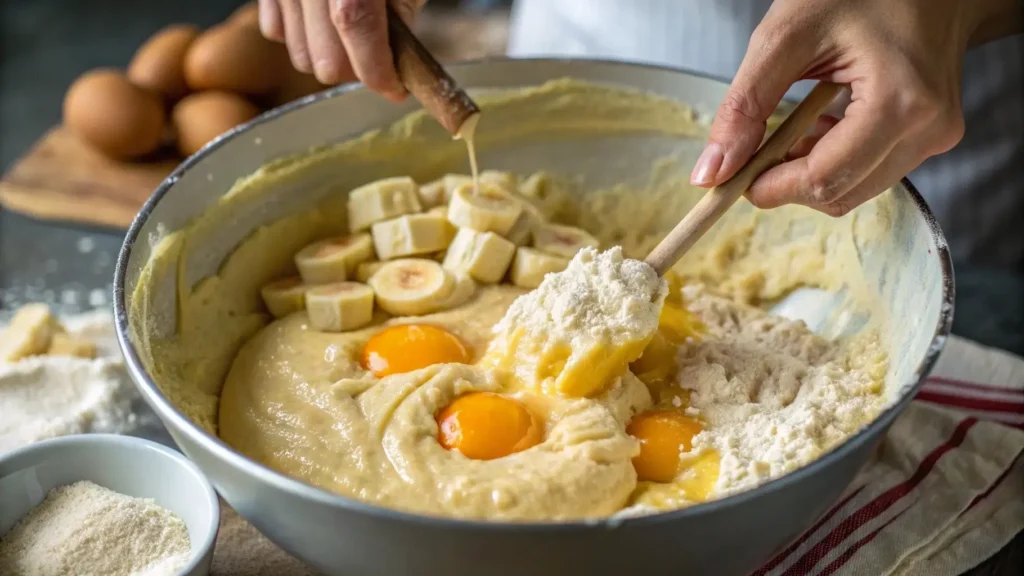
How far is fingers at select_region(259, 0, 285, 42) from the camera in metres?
2.02

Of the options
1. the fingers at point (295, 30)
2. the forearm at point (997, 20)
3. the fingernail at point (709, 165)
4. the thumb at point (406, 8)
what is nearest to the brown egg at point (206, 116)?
the fingers at point (295, 30)

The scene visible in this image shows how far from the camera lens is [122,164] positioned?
3.03 metres

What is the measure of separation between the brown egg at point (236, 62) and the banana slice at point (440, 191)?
1.03 meters

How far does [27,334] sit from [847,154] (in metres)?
1.77

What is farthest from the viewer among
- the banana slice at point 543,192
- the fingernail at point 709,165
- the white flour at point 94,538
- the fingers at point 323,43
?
the banana slice at point 543,192

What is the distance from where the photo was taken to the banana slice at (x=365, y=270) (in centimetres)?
213

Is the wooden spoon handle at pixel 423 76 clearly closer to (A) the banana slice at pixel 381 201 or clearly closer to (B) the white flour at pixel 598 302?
(A) the banana slice at pixel 381 201

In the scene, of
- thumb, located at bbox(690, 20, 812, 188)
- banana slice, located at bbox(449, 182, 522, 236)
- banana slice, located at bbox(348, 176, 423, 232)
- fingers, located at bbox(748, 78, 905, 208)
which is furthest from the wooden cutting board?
fingers, located at bbox(748, 78, 905, 208)

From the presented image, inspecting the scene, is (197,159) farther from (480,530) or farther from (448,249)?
(480,530)

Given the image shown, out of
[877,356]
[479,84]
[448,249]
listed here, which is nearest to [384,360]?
[448,249]

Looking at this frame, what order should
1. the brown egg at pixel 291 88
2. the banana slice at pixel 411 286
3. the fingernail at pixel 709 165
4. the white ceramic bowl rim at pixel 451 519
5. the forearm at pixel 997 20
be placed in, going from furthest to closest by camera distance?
1. the brown egg at pixel 291 88
2. the banana slice at pixel 411 286
3. the forearm at pixel 997 20
4. the fingernail at pixel 709 165
5. the white ceramic bowl rim at pixel 451 519

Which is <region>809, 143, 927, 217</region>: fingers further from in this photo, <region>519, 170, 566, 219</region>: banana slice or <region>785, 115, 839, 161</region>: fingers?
<region>519, 170, 566, 219</region>: banana slice

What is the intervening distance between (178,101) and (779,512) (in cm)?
251

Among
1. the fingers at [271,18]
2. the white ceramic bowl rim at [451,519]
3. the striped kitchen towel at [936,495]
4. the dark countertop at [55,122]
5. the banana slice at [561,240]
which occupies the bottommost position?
the dark countertop at [55,122]
